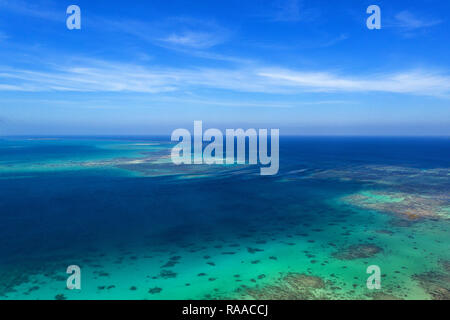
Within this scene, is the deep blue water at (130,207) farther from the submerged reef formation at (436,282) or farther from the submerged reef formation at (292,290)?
the submerged reef formation at (436,282)

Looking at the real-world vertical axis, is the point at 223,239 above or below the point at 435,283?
above

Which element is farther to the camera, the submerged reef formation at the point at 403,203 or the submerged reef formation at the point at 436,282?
the submerged reef formation at the point at 403,203

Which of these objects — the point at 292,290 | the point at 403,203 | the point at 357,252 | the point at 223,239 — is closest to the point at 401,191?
the point at 403,203

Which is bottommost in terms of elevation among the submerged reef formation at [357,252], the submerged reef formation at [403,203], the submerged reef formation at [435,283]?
the submerged reef formation at [435,283]

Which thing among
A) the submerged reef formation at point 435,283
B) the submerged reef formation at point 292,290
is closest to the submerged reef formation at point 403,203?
the submerged reef formation at point 435,283

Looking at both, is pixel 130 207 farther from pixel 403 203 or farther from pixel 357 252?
pixel 403 203

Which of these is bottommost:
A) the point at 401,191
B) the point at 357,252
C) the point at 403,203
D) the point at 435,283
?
the point at 435,283

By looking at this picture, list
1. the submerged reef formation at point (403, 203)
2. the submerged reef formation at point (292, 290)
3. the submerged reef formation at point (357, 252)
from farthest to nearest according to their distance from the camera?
the submerged reef formation at point (403, 203)
the submerged reef formation at point (357, 252)
the submerged reef formation at point (292, 290)

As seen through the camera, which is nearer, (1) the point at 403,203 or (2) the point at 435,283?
(2) the point at 435,283
